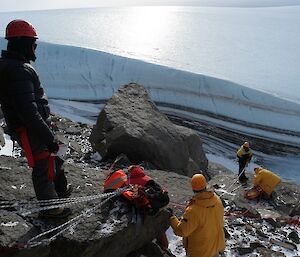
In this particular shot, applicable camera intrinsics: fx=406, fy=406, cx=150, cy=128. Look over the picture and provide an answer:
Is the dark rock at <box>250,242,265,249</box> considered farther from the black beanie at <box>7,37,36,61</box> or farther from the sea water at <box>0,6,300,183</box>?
the sea water at <box>0,6,300,183</box>

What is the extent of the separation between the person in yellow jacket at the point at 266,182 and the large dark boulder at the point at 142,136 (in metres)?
1.30

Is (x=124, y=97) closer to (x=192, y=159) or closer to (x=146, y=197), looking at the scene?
(x=192, y=159)

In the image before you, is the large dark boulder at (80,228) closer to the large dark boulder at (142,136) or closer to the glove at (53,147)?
the glove at (53,147)

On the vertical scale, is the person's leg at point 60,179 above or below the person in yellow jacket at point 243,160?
above

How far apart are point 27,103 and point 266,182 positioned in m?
5.17

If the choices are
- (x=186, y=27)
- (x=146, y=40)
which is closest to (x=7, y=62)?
(x=146, y=40)

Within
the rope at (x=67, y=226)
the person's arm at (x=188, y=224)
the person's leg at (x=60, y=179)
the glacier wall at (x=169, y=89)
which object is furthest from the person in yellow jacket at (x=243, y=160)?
the glacier wall at (x=169, y=89)

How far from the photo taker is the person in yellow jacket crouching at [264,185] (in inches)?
271

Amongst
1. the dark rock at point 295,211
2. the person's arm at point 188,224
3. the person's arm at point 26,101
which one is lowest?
the dark rock at point 295,211

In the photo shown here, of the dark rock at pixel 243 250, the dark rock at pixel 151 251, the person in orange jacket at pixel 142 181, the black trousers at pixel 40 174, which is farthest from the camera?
the dark rock at pixel 243 250

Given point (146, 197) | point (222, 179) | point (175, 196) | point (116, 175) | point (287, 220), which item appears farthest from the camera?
point (222, 179)

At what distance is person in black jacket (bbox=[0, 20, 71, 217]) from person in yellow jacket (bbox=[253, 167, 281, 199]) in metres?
4.67

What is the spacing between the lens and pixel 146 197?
138 inches

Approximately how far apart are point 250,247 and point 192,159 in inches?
148
